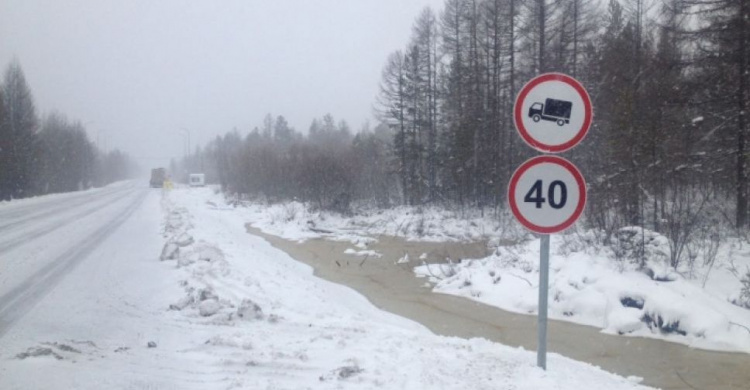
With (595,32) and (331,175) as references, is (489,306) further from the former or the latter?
(331,175)

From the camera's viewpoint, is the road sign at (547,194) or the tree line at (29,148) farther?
the tree line at (29,148)

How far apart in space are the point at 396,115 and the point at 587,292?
32.0m

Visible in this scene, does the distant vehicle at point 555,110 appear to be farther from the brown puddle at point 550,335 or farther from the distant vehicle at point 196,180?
the distant vehicle at point 196,180

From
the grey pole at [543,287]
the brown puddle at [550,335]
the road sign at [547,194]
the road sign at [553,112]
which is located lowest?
the brown puddle at [550,335]

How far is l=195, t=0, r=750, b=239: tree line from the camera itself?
17094mm

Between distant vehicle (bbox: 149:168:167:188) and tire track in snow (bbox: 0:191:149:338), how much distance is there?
Answer: 237 ft

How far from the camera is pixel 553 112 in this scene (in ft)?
16.9

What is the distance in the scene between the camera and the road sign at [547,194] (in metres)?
5.06

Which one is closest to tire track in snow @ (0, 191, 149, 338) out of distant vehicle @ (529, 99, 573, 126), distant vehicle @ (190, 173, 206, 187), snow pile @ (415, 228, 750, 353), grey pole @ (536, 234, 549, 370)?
grey pole @ (536, 234, 549, 370)

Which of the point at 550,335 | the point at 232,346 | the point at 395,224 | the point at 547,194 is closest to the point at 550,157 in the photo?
the point at 547,194

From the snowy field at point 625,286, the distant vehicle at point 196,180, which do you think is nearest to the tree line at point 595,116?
the snowy field at point 625,286

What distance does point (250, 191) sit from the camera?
58.2m

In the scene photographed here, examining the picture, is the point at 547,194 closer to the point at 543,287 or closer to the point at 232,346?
the point at 543,287

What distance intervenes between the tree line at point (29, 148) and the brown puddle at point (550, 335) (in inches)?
1465
